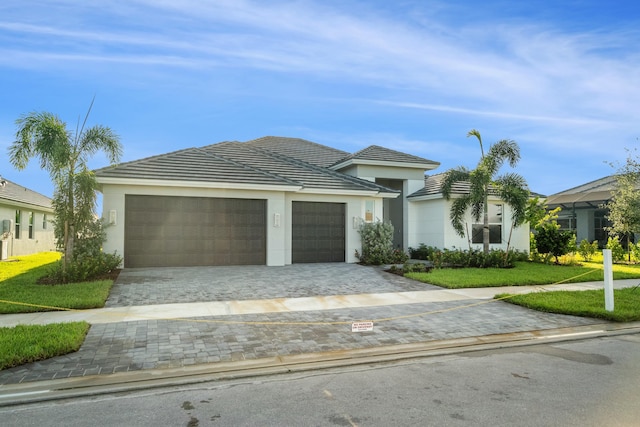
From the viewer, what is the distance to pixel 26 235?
26.3m

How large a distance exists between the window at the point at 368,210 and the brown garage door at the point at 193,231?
15.6 ft

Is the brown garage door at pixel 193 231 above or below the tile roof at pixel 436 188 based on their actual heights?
below

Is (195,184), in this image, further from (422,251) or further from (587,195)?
(587,195)

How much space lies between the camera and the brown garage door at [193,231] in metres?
15.6

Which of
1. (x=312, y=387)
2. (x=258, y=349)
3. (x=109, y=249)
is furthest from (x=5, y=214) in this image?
(x=312, y=387)

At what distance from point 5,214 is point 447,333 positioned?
2483 centimetres

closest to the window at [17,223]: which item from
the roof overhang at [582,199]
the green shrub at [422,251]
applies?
the green shrub at [422,251]

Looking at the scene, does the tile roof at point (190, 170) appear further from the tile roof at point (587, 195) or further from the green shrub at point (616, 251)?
the tile roof at point (587, 195)

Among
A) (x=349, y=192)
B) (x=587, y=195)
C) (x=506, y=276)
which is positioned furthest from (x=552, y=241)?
(x=587, y=195)

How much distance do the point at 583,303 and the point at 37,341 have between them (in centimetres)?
1137

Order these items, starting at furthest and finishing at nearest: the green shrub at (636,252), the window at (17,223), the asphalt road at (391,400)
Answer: the window at (17,223) < the green shrub at (636,252) < the asphalt road at (391,400)

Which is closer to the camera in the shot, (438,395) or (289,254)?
(438,395)

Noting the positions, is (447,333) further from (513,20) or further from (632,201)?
(632,201)

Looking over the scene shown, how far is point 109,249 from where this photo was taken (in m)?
15.1
